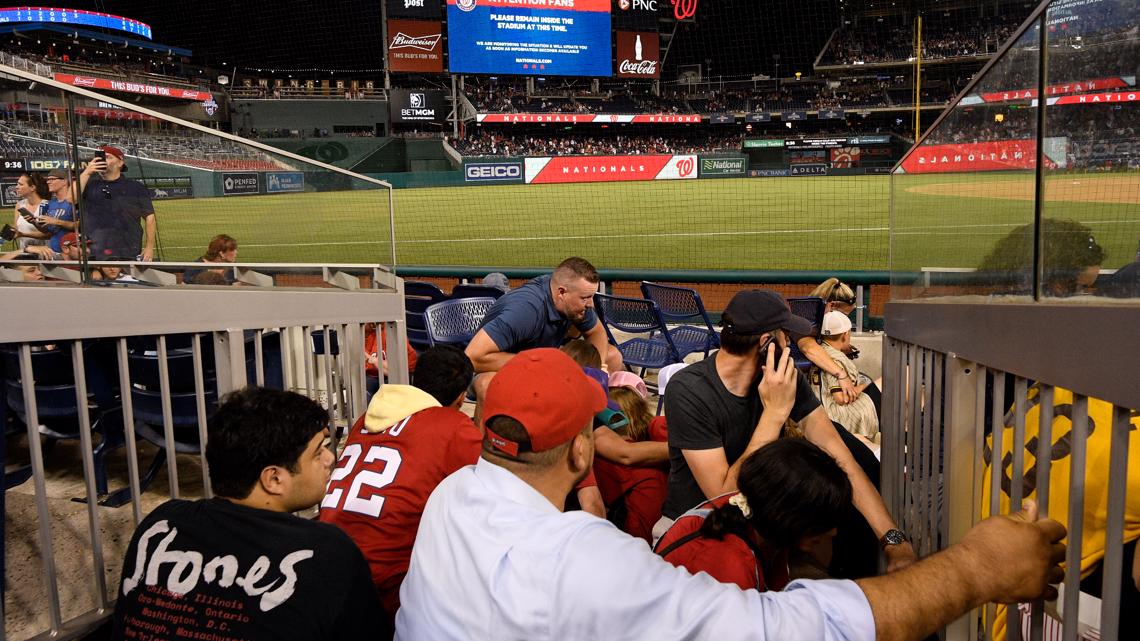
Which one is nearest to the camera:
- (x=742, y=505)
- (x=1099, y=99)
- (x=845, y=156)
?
(x=1099, y=99)

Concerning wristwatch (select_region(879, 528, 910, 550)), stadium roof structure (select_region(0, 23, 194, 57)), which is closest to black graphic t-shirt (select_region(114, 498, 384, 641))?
wristwatch (select_region(879, 528, 910, 550))

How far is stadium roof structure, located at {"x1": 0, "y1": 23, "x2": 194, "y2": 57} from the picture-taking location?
40.7 m

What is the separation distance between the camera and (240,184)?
354 centimetres

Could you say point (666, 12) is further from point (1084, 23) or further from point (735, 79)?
point (1084, 23)

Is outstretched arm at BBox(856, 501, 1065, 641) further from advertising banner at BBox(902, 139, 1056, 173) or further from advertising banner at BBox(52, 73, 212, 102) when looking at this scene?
advertising banner at BBox(52, 73, 212, 102)

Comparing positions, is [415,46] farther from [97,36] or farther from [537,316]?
[537,316]

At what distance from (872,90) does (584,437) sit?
45782 millimetres

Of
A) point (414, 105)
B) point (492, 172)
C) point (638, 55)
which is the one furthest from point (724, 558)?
point (638, 55)

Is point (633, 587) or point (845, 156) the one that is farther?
point (845, 156)

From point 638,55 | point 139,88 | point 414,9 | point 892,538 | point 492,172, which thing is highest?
point 414,9

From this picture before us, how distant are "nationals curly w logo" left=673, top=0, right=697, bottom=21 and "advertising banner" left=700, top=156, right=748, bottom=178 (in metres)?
14.2

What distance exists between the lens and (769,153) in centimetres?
3609

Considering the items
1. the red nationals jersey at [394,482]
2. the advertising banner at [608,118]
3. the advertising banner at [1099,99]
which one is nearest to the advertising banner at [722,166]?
the advertising banner at [608,118]

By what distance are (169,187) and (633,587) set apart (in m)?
2.67
